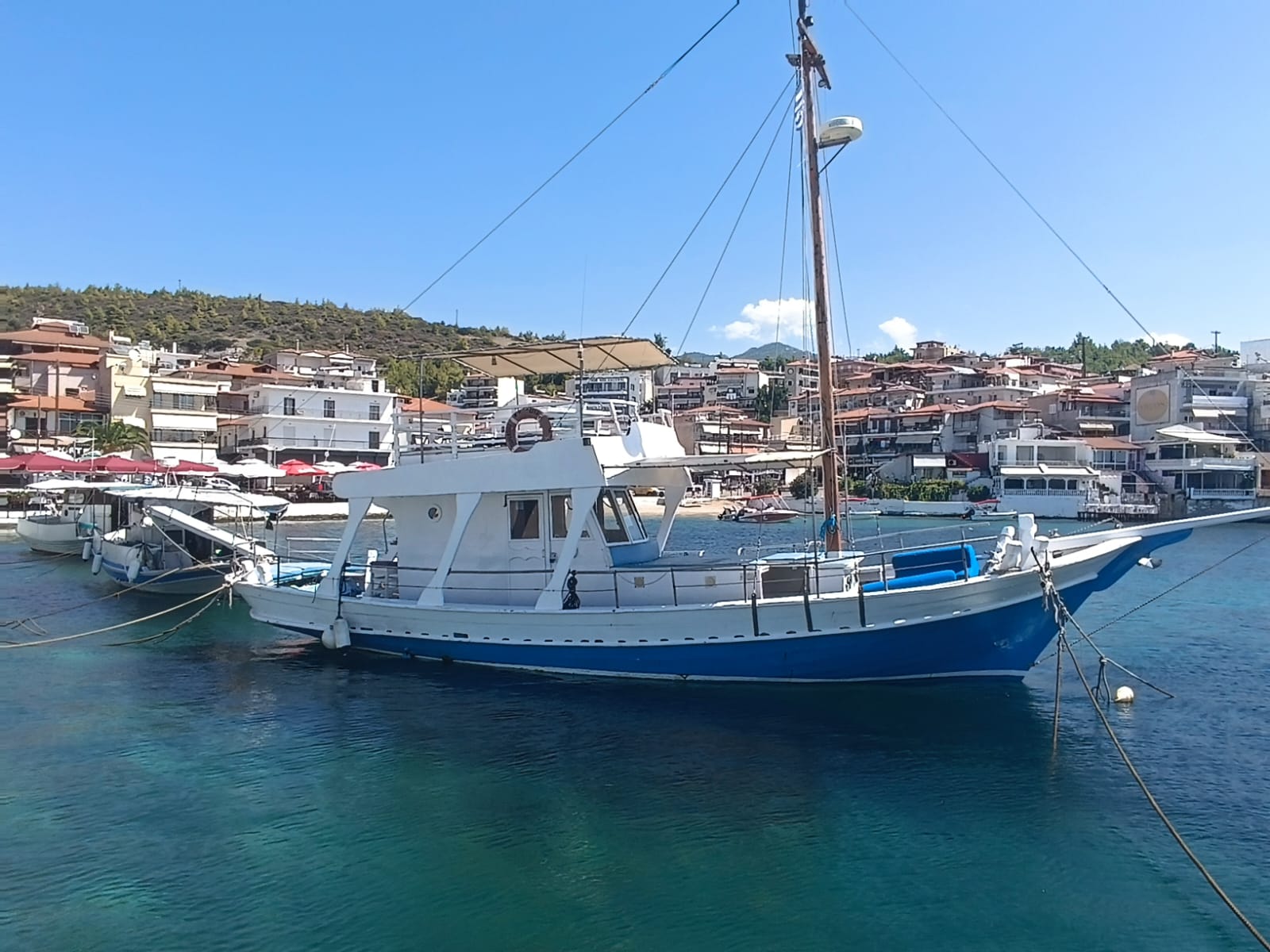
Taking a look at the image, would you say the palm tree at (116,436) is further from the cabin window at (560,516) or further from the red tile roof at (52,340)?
the cabin window at (560,516)

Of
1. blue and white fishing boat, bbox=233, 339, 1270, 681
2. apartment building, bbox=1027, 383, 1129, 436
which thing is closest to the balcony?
apartment building, bbox=1027, 383, 1129, 436

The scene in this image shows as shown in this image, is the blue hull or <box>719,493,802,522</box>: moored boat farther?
<box>719,493,802,522</box>: moored boat

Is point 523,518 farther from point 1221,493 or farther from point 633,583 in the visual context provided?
point 1221,493

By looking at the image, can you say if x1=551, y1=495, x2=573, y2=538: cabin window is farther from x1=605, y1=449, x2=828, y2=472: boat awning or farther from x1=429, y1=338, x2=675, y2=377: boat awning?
x1=429, y1=338, x2=675, y2=377: boat awning

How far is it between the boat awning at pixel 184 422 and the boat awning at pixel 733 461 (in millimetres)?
61531

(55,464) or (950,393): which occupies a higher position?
(950,393)

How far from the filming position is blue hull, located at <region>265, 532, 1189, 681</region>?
12.7 metres

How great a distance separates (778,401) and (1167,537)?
83.8 metres

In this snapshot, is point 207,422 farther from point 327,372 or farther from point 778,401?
point 778,401

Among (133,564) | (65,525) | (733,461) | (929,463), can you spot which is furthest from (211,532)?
(929,463)

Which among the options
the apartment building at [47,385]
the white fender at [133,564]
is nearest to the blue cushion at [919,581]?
the white fender at [133,564]

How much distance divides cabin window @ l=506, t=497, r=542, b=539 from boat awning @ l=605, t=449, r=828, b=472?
1.85 m

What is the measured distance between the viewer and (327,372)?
247ft

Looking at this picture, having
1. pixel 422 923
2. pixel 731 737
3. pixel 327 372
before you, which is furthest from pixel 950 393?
pixel 422 923
